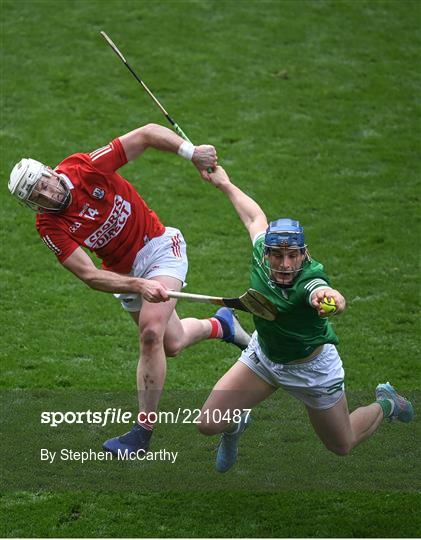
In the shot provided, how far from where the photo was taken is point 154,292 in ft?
26.9

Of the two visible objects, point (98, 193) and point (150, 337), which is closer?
point (150, 337)

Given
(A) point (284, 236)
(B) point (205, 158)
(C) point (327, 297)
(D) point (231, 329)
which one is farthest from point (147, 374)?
(C) point (327, 297)

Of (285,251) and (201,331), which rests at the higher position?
(285,251)

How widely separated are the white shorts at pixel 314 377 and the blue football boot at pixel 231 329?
2.16 metres

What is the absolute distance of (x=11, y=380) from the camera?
32.9ft

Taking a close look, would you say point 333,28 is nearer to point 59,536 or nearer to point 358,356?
point 358,356

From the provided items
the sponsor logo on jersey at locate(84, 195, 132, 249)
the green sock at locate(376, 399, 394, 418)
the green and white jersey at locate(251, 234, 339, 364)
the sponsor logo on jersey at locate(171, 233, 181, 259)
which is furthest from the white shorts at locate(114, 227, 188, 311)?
the green sock at locate(376, 399, 394, 418)

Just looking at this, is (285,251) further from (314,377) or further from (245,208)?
(245,208)

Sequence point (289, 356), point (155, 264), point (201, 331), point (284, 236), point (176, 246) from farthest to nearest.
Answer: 1. point (201, 331)
2. point (176, 246)
3. point (155, 264)
4. point (289, 356)
5. point (284, 236)

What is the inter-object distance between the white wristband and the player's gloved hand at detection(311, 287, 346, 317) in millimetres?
2244

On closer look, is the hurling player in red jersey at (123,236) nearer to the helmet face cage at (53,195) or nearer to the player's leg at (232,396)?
the helmet face cage at (53,195)

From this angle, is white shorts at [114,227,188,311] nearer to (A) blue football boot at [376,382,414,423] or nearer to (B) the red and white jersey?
(B) the red and white jersey

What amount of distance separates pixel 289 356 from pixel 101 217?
2.04 meters

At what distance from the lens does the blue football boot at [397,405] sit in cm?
874
